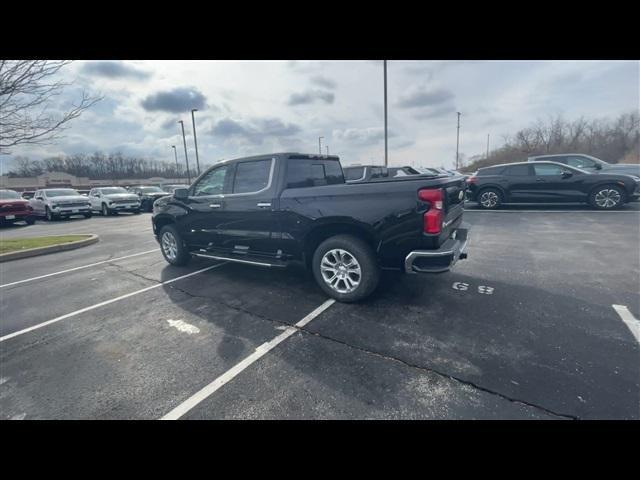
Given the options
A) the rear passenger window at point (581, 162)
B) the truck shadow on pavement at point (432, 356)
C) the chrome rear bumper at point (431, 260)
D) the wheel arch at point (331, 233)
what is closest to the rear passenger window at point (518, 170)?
the rear passenger window at point (581, 162)

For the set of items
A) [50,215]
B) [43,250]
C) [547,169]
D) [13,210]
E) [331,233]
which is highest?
[547,169]

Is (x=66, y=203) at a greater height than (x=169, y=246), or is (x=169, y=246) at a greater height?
(x=66, y=203)

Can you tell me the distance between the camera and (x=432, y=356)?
8.82 feet

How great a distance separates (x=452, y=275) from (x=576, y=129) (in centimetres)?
5604

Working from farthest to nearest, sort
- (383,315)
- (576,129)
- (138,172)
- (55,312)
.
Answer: (138,172)
(576,129)
(55,312)
(383,315)

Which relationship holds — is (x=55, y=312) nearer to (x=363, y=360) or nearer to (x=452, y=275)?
(x=363, y=360)

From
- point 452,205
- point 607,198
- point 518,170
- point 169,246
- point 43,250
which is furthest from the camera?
point 518,170

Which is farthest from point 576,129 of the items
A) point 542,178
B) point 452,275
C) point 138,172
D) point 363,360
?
point 138,172

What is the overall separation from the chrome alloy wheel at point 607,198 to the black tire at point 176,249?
1245cm

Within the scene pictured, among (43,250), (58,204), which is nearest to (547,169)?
(43,250)

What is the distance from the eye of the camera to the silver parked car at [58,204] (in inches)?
619

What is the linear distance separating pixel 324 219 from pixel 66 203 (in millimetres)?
18289

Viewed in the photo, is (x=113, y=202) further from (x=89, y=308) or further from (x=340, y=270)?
(x=340, y=270)
